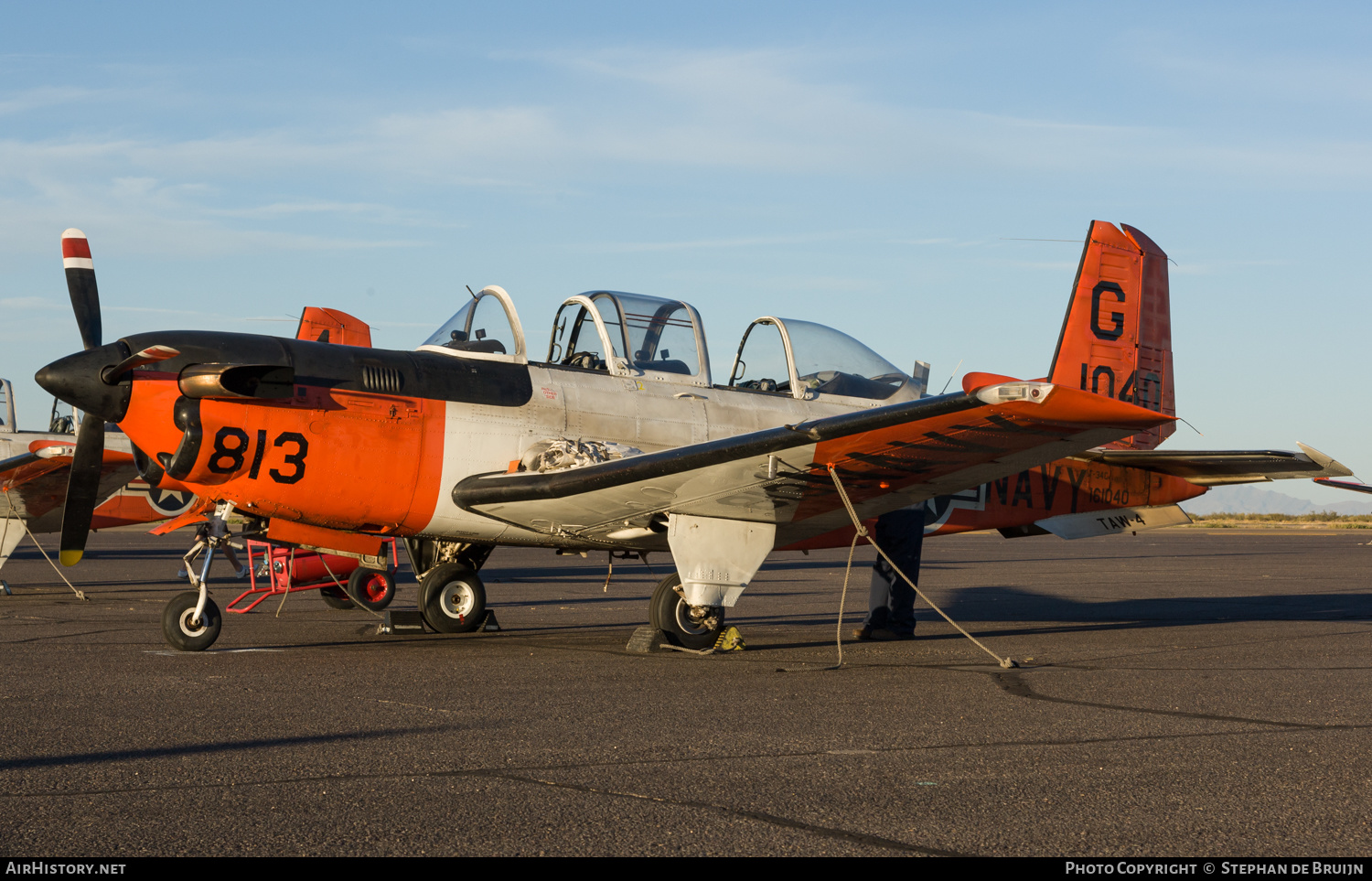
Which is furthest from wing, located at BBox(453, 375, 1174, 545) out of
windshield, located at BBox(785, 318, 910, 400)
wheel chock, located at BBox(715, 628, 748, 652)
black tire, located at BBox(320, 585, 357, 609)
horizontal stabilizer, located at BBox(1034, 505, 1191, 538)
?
black tire, located at BBox(320, 585, 357, 609)

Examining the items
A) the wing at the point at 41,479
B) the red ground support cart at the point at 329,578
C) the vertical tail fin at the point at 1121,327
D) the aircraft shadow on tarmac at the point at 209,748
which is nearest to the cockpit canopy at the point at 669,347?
the vertical tail fin at the point at 1121,327

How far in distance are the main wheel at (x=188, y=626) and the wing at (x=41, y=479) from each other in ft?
20.0

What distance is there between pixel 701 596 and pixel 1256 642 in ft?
16.9

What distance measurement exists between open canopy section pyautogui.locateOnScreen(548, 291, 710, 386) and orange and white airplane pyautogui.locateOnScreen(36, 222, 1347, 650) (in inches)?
0.7

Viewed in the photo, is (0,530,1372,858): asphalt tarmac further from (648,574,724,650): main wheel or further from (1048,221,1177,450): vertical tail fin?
(1048,221,1177,450): vertical tail fin

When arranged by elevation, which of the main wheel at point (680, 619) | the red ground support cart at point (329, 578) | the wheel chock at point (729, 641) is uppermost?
the main wheel at point (680, 619)

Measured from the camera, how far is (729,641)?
9.57m

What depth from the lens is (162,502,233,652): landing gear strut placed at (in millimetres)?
8805

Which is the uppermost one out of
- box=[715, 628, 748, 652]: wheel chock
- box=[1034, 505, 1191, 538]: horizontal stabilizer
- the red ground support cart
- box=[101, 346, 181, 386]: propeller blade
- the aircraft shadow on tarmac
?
box=[101, 346, 181, 386]: propeller blade

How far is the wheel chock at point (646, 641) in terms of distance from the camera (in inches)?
368

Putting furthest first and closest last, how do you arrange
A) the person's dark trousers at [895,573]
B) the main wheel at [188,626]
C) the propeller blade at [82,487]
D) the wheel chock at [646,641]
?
the person's dark trousers at [895,573] → the wheel chock at [646,641] → the propeller blade at [82,487] → the main wheel at [188,626]

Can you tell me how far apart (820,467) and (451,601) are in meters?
4.19

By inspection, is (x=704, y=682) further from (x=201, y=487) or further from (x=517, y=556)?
(x=517, y=556)

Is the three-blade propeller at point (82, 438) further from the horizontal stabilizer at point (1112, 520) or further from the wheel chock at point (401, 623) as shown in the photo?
the horizontal stabilizer at point (1112, 520)
